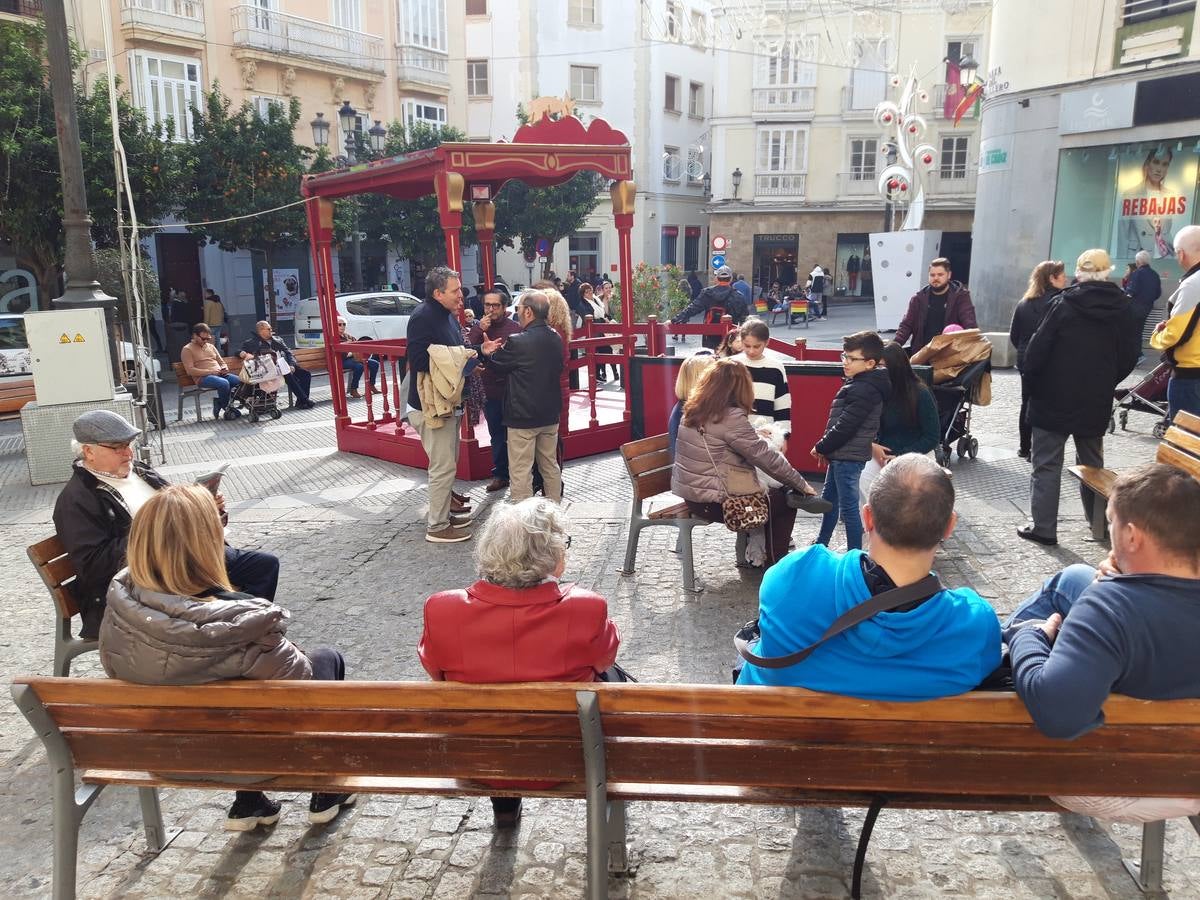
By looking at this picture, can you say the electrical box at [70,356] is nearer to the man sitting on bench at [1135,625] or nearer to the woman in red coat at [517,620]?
the woman in red coat at [517,620]

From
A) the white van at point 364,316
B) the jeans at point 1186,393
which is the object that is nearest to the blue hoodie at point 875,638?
the jeans at point 1186,393

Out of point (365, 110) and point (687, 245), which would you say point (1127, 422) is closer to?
point (365, 110)

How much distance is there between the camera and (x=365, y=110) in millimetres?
29844

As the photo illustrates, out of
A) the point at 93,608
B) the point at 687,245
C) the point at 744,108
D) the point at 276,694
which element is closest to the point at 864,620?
the point at 276,694

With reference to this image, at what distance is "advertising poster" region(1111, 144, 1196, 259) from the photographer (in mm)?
16094

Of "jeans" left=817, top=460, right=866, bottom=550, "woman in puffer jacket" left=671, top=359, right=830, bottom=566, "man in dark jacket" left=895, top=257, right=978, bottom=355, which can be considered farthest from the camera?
"man in dark jacket" left=895, top=257, right=978, bottom=355

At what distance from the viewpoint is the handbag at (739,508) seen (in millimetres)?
5199

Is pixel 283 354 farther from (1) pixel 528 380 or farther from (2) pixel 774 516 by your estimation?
(2) pixel 774 516

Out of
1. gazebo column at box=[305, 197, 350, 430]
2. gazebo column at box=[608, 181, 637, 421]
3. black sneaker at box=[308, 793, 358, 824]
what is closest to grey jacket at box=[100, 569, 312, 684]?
black sneaker at box=[308, 793, 358, 824]

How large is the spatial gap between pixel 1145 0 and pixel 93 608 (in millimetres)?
17204

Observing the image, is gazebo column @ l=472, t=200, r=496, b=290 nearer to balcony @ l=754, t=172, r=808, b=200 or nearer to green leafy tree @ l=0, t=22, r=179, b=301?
green leafy tree @ l=0, t=22, r=179, b=301

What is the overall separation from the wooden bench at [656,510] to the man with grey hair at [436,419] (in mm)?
1438

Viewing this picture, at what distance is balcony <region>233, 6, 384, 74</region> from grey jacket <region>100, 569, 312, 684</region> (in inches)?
1049

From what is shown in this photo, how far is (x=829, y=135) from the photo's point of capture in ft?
123
